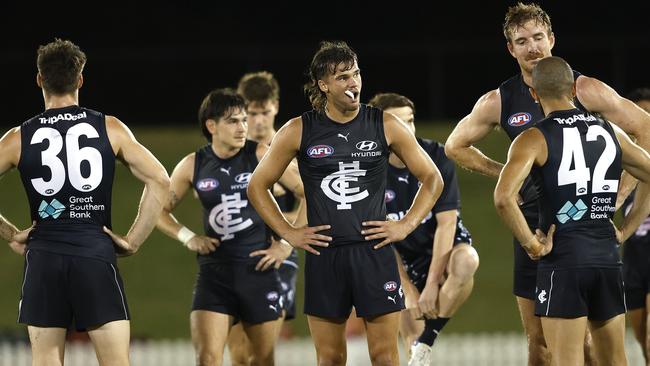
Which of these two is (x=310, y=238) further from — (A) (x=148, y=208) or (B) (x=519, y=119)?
(B) (x=519, y=119)

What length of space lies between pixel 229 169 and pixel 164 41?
18.0 m

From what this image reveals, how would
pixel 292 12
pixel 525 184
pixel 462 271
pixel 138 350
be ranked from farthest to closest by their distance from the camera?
pixel 292 12, pixel 138 350, pixel 462 271, pixel 525 184

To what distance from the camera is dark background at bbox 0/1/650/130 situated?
75.7ft

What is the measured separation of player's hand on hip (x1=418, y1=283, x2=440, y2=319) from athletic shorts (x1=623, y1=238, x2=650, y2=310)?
2.04m

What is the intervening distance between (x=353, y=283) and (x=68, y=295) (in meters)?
1.72

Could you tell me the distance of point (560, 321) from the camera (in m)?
5.99

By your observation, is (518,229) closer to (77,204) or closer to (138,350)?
(77,204)

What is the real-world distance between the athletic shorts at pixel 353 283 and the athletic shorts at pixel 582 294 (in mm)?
961

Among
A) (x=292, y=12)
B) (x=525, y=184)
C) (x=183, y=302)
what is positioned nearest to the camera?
(x=525, y=184)

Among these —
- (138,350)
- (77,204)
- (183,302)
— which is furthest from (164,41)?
(77,204)

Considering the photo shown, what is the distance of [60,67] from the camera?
20.9ft

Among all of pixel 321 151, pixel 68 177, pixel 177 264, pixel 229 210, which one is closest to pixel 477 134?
pixel 321 151

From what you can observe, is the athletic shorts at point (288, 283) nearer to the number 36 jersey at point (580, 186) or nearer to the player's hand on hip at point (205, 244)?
the player's hand on hip at point (205, 244)

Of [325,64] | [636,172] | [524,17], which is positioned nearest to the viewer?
[636,172]
